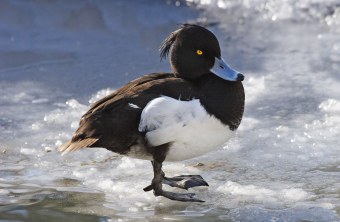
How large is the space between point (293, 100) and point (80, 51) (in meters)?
2.30

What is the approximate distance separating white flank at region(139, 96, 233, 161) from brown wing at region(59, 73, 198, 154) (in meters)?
0.05

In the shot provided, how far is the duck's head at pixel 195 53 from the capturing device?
15.6 ft

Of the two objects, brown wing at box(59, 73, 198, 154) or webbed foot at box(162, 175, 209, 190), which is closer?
brown wing at box(59, 73, 198, 154)

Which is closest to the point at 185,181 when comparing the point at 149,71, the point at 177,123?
the point at 177,123

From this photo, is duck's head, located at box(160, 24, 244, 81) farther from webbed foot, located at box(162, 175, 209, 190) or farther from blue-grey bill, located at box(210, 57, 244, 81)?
webbed foot, located at box(162, 175, 209, 190)

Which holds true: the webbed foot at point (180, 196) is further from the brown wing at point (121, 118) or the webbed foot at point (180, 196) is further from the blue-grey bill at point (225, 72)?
the blue-grey bill at point (225, 72)

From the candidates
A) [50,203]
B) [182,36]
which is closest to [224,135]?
[182,36]

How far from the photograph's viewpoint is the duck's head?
4.76m

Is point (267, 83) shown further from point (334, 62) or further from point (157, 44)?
point (157, 44)

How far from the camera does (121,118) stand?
4500 millimetres

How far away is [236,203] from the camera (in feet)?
14.5

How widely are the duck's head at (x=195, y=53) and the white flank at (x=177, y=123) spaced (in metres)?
0.34

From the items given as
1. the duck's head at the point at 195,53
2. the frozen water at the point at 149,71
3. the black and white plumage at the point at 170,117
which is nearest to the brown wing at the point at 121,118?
the black and white plumage at the point at 170,117

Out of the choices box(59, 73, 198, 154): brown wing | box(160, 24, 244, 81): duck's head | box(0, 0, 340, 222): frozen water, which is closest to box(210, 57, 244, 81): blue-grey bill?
box(160, 24, 244, 81): duck's head
